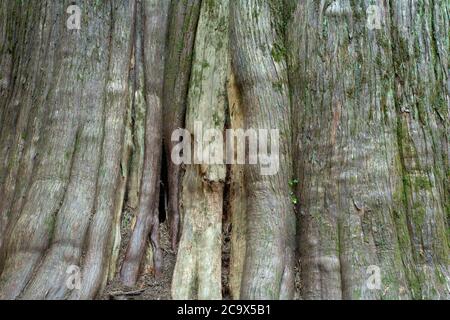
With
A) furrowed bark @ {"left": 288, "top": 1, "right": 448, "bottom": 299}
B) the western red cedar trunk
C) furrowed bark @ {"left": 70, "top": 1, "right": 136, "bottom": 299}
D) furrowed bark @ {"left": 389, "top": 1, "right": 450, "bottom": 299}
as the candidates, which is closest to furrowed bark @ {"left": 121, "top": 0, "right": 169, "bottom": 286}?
the western red cedar trunk

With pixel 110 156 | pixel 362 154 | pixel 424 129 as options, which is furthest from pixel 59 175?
pixel 424 129

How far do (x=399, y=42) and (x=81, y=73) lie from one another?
248 cm

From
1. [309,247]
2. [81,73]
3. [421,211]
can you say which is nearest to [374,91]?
[421,211]

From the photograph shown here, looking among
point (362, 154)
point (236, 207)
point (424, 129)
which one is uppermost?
point (424, 129)

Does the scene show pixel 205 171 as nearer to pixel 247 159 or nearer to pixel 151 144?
pixel 247 159

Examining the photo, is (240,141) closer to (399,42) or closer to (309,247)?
(309,247)

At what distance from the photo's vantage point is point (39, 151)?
4633 millimetres

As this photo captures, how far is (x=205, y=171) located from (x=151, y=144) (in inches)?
23.4

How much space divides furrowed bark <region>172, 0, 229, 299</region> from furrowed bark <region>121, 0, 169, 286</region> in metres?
0.29

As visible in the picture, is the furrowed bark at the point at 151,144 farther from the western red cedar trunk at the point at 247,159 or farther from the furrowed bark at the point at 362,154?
the furrowed bark at the point at 362,154

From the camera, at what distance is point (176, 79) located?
16.8 feet

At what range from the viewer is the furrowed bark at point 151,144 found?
15.2 feet

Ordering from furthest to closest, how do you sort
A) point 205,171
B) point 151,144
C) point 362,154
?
point 151,144 → point 205,171 → point 362,154

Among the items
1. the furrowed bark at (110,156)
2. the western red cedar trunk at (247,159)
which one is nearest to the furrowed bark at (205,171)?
the western red cedar trunk at (247,159)
